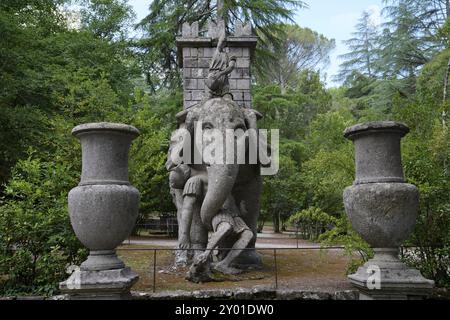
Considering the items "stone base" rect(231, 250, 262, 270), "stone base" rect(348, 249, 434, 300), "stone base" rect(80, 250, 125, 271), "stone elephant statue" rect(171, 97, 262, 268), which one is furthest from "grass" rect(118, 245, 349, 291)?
"stone base" rect(80, 250, 125, 271)

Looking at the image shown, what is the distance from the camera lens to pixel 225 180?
595 cm

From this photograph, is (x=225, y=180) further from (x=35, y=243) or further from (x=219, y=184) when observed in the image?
(x=35, y=243)

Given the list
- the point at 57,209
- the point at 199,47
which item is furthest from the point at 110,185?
the point at 199,47

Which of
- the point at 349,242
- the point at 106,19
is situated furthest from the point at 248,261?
the point at 106,19

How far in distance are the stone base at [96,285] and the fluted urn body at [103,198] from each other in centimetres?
8

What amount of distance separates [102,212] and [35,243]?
2.23m

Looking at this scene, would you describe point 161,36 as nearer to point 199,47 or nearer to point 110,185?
point 199,47

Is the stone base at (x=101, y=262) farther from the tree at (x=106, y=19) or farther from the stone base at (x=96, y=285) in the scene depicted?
the tree at (x=106, y=19)

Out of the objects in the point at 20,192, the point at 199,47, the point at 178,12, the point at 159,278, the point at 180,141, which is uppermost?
the point at 178,12

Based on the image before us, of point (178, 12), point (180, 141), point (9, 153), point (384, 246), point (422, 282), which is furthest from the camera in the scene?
point (178, 12)

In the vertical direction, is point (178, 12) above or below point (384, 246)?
above

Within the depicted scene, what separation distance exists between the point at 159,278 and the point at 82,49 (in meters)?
13.6

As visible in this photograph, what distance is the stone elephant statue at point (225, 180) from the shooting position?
19.7 feet

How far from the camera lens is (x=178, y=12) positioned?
52.3 feet
